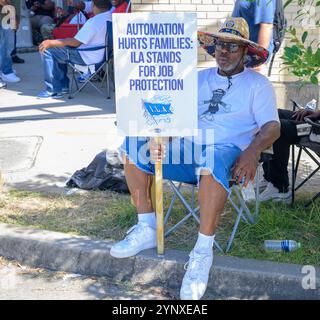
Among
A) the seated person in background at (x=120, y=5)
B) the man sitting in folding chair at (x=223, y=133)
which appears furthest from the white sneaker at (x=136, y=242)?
the seated person in background at (x=120, y=5)

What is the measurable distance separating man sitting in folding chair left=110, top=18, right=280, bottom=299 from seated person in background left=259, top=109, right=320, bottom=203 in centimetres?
53

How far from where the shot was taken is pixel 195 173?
156 inches

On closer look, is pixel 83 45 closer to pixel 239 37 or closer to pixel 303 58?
pixel 239 37

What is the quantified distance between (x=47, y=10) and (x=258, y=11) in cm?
1012

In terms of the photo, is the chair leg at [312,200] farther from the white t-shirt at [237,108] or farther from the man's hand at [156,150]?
the man's hand at [156,150]

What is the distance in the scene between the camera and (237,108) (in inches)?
159

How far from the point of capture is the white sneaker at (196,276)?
3.60 meters

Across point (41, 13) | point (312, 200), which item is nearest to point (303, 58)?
point (312, 200)

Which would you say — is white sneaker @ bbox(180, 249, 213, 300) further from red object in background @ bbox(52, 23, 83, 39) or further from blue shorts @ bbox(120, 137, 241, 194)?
red object in background @ bbox(52, 23, 83, 39)

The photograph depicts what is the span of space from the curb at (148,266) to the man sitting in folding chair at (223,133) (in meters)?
0.14

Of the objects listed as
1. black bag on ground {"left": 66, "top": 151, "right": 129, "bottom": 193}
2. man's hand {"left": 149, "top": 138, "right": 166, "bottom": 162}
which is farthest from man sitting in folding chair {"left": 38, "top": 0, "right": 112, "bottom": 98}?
man's hand {"left": 149, "top": 138, "right": 166, "bottom": 162}

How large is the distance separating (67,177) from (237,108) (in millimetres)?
1981

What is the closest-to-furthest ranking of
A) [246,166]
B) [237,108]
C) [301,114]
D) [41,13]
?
[246,166] < [237,108] < [301,114] < [41,13]
